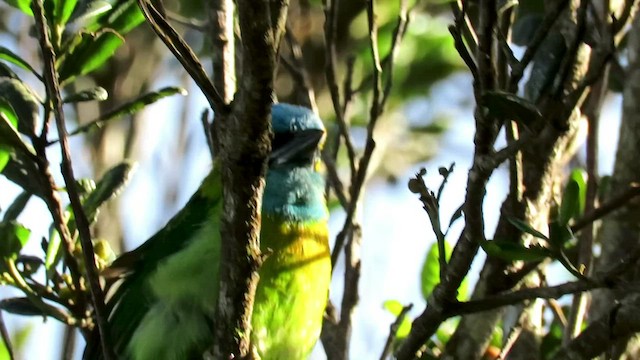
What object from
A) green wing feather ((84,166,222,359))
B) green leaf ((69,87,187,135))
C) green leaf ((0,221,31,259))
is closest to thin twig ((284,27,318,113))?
green wing feather ((84,166,222,359))

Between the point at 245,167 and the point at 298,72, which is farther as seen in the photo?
the point at 298,72

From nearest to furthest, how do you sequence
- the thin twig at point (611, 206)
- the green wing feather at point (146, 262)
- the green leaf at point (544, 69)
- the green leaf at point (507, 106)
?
the green leaf at point (507, 106), the thin twig at point (611, 206), the green leaf at point (544, 69), the green wing feather at point (146, 262)

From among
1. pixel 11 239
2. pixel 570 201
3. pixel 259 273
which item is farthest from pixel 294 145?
pixel 570 201

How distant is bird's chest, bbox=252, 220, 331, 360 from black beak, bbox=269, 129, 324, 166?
0.65ft

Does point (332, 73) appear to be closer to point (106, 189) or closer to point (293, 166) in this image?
point (293, 166)

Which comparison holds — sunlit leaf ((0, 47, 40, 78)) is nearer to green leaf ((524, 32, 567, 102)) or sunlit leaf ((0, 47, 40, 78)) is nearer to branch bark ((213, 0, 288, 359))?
branch bark ((213, 0, 288, 359))

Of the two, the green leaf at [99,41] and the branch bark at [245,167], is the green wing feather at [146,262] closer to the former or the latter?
the green leaf at [99,41]

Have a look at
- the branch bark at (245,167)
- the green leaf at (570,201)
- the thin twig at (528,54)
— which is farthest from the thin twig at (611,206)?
the branch bark at (245,167)

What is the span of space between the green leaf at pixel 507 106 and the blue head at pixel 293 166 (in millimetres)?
1037

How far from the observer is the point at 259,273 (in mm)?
2359

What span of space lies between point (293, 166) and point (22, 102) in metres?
0.83

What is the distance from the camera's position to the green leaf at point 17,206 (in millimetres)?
2375

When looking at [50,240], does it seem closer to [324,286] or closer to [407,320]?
[324,286]

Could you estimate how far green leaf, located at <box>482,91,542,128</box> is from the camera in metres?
1.58
